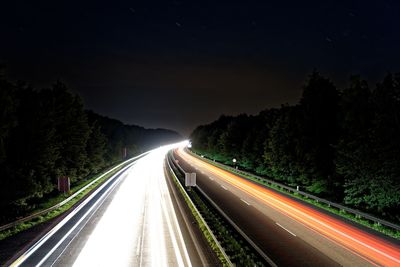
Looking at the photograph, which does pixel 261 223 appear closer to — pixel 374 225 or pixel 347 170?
pixel 374 225

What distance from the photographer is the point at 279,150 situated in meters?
46.5

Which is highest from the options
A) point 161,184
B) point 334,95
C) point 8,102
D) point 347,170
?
point 334,95

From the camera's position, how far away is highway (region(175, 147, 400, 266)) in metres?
15.7

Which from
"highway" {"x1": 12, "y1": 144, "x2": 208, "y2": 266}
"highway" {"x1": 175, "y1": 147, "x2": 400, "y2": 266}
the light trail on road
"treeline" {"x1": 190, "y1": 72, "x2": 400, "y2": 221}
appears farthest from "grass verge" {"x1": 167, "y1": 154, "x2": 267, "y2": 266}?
"treeline" {"x1": 190, "y1": 72, "x2": 400, "y2": 221}

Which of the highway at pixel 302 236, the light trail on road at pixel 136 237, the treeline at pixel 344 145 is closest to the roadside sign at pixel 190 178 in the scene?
the light trail on road at pixel 136 237

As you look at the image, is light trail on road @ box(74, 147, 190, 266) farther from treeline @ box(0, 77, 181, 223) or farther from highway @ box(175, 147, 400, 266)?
treeline @ box(0, 77, 181, 223)

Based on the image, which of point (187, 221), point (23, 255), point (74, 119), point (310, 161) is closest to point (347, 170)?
point (310, 161)

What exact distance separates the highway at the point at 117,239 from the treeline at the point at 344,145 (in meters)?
16.1

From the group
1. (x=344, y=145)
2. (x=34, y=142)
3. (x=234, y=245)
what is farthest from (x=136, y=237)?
(x=34, y=142)

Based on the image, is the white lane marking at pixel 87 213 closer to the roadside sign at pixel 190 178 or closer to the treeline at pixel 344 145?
the roadside sign at pixel 190 178

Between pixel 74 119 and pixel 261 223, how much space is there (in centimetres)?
4265

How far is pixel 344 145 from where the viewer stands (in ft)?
104

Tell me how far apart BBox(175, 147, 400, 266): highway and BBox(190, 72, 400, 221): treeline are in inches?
222

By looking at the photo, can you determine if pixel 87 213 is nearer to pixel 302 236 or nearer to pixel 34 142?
pixel 302 236
